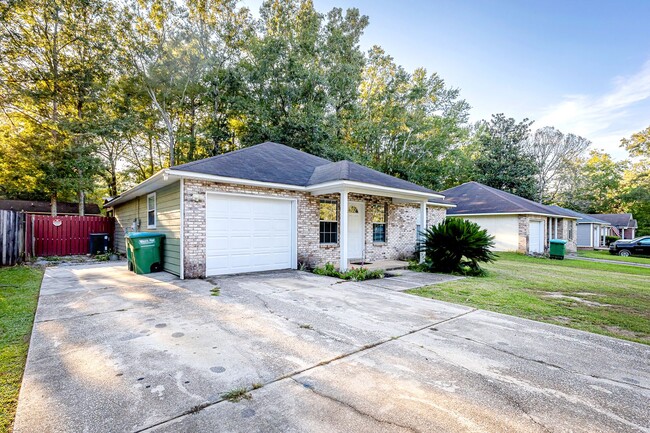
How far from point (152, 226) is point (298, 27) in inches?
719

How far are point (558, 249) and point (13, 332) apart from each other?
67.7 feet

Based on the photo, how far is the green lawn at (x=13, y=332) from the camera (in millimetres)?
2297

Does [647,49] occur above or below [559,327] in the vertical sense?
above

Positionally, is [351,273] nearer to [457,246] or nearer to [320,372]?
[457,246]

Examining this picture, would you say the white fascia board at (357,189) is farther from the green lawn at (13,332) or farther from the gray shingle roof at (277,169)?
the green lawn at (13,332)

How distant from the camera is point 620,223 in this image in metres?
33.7

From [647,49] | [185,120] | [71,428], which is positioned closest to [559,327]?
[71,428]

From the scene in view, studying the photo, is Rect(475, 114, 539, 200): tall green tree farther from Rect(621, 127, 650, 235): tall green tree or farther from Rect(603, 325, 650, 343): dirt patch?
Rect(603, 325, 650, 343): dirt patch

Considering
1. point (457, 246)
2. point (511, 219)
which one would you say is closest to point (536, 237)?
point (511, 219)

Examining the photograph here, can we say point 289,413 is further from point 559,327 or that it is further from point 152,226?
point 152,226

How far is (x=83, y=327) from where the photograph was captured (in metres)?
3.96

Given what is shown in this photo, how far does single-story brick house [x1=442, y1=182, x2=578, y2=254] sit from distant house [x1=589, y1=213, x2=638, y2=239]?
21.0 metres

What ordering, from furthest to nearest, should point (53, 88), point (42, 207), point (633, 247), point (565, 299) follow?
1. point (42, 207)
2. point (633, 247)
3. point (53, 88)
4. point (565, 299)

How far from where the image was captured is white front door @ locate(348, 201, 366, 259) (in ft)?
34.9
